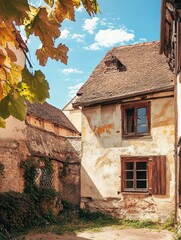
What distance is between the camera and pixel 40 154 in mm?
13391

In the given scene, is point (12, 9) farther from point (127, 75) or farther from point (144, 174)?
point (127, 75)

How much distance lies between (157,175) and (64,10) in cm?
1202

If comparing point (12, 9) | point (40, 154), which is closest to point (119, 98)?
point (40, 154)

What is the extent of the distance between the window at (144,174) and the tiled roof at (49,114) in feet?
37.4

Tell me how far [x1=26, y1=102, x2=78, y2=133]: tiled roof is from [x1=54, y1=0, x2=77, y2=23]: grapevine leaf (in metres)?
22.2

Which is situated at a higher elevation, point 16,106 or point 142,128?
point 142,128

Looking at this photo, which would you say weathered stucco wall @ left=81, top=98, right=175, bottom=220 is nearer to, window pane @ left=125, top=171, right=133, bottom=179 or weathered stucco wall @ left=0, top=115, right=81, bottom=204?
window pane @ left=125, top=171, right=133, bottom=179

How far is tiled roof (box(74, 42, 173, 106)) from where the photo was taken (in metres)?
13.9

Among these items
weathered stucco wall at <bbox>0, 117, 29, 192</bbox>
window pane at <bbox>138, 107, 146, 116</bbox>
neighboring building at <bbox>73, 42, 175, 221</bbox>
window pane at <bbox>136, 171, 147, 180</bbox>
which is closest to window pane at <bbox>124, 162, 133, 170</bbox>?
neighboring building at <bbox>73, 42, 175, 221</bbox>

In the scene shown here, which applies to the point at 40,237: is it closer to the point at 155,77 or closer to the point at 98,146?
the point at 98,146

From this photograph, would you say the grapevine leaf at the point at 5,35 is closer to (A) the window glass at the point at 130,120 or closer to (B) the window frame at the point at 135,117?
(B) the window frame at the point at 135,117

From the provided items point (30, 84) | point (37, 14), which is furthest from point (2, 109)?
point (37, 14)

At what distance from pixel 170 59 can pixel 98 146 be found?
15.4 ft

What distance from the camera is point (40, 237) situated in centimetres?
1011
